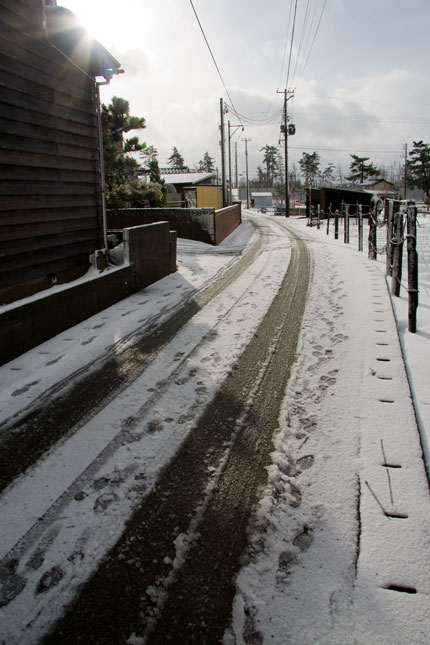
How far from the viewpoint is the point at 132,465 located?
8.63ft

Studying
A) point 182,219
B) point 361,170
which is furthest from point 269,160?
point 182,219

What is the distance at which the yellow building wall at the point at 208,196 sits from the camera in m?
31.0

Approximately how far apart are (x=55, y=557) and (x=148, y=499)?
1.73 ft

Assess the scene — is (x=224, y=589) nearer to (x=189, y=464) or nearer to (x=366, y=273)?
(x=189, y=464)

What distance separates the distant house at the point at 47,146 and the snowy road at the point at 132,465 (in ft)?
6.43

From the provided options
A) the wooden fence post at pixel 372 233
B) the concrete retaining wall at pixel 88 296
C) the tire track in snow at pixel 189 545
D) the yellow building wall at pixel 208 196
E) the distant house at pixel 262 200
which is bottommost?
the tire track in snow at pixel 189 545

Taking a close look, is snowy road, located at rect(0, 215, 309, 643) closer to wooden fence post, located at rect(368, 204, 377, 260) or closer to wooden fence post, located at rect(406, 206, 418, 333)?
wooden fence post, located at rect(406, 206, 418, 333)

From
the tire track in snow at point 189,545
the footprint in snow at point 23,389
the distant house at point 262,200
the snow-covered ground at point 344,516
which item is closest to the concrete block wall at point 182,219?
the snow-covered ground at point 344,516

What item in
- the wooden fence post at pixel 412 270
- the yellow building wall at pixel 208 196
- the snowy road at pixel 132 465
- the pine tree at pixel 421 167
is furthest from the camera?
the pine tree at pixel 421 167

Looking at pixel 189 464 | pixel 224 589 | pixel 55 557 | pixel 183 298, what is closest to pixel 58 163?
pixel 183 298

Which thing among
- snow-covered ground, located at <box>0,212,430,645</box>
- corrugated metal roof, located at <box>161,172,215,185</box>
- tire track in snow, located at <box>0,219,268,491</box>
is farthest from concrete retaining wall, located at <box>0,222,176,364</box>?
corrugated metal roof, located at <box>161,172,215,185</box>

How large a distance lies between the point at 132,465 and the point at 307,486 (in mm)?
1048

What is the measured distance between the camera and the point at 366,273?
8289mm

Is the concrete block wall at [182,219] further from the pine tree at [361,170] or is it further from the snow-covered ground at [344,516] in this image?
the pine tree at [361,170]
